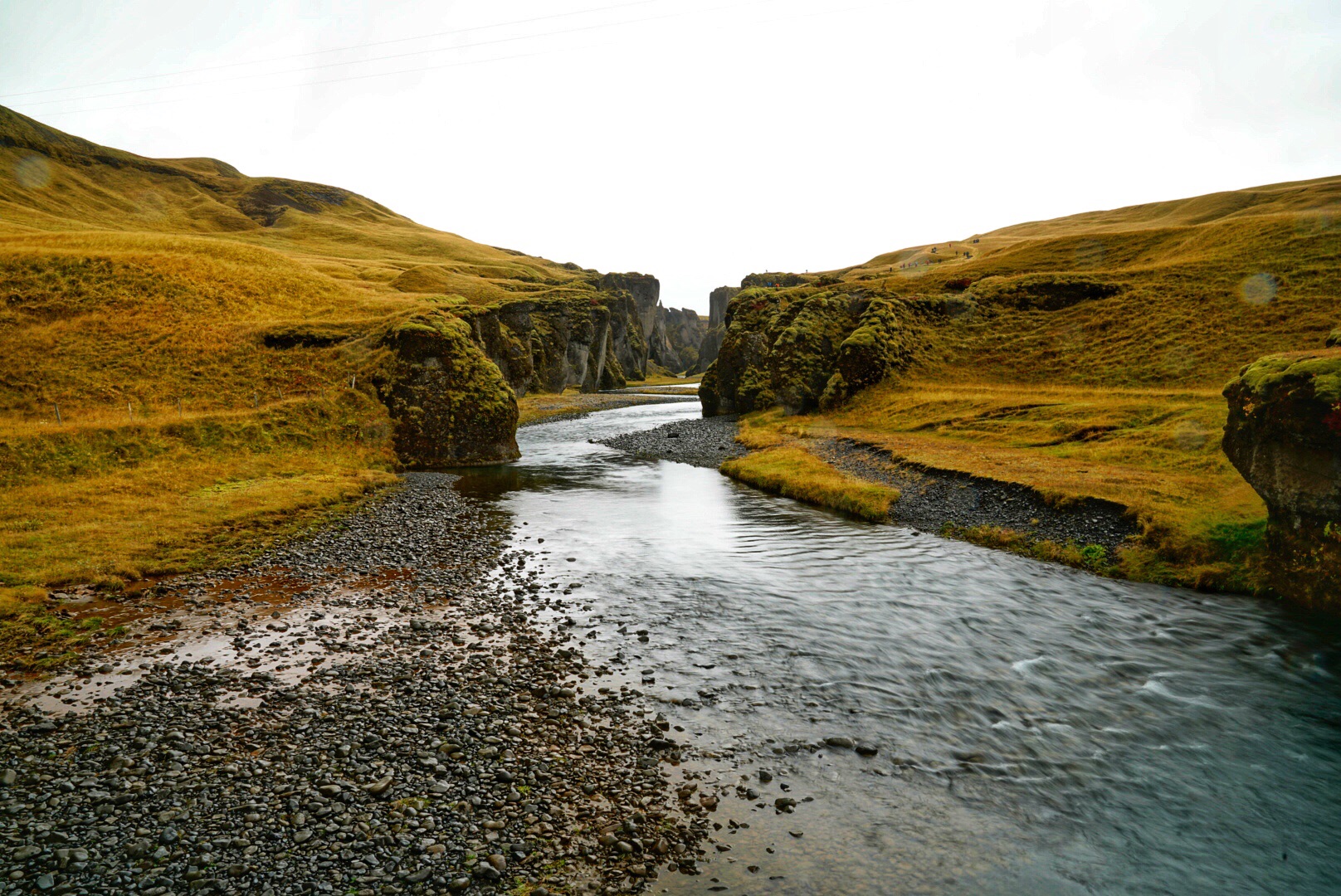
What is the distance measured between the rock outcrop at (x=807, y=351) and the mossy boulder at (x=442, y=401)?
32.6 m

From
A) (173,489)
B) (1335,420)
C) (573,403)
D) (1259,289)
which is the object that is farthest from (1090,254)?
(173,489)

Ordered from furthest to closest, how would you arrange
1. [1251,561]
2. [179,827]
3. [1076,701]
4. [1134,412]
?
[1134,412]
[1251,561]
[1076,701]
[179,827]

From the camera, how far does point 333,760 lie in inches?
450

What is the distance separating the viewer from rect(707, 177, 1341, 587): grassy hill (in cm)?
2592

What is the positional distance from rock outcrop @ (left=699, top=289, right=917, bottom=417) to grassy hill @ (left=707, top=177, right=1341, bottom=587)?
47.0 inches

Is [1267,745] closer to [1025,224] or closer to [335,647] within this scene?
[335,647]

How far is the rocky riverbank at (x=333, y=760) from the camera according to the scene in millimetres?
8945

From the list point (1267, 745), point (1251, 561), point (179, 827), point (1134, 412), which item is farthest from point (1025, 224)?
point (179, 827)

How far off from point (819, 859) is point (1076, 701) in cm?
895

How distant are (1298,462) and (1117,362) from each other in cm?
4016

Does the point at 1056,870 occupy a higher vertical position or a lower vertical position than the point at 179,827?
lower

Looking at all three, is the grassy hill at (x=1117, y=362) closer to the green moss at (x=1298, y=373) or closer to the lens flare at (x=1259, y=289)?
the lens flare at (x=1259, y=289)

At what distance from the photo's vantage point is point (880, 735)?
43.6 ft

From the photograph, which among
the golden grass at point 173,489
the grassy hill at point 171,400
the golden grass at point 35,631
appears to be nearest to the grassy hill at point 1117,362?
the golden grass at point 35,631
